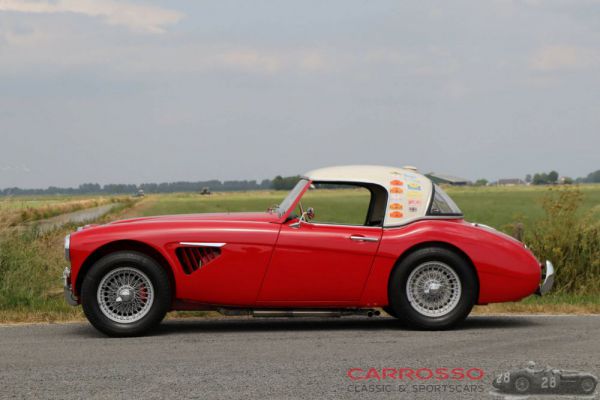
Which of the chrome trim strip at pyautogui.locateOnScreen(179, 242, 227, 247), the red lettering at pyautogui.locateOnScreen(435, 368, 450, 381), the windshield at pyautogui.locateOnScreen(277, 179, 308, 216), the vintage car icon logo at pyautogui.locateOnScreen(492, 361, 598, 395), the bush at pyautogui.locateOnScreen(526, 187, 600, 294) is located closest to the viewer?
the vintage car icon logo at pyautogui.locateOnScreen(492, 361, 598, 395)

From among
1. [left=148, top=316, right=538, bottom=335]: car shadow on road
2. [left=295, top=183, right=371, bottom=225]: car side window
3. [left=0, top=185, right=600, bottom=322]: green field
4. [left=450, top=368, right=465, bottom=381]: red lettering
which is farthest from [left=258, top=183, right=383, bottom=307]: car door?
[left=0, top=185, right=600, bottom=322]: green field

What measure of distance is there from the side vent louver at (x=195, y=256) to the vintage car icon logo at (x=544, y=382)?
3332mm

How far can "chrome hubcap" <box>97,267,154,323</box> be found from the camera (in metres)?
8.46

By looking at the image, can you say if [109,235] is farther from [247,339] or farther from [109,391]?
[109,391]

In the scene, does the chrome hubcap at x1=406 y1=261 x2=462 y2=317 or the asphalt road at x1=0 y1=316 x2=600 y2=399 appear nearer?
the asphalt road at x1=0 y1=316 x2=600 y2=399

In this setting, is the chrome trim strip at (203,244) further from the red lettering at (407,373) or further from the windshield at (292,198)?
the red lettering at (407,373)

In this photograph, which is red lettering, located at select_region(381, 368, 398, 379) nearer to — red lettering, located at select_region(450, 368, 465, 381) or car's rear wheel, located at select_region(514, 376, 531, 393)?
red lettering, located at select_region(450, 368, 465, 381)

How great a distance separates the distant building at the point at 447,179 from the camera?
941cm

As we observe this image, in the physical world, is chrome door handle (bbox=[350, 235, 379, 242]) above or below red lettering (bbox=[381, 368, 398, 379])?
above

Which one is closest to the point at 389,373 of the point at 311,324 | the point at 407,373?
the point at 407,373

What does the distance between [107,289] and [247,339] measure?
148 centimetres

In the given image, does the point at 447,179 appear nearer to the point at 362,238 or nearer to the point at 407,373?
the point at 362,238

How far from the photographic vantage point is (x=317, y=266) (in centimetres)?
859

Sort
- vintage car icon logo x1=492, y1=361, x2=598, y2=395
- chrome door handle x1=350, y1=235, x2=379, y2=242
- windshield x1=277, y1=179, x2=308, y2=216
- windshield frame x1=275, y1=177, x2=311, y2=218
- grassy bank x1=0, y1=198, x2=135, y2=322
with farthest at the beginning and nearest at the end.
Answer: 1. grassy bank x1=0, y1=198, x2=135, y2=322
2. windshield x1=277, y1=179, x2=308, y2=216
3. windshield frame x1=275, y1=177, x2=311, y2=218
4. chrome door handle x1=350, y1=235, x2=379, y2=242
5. vintage car icon logo x1=492, y1=361, x2=598, y2=395
